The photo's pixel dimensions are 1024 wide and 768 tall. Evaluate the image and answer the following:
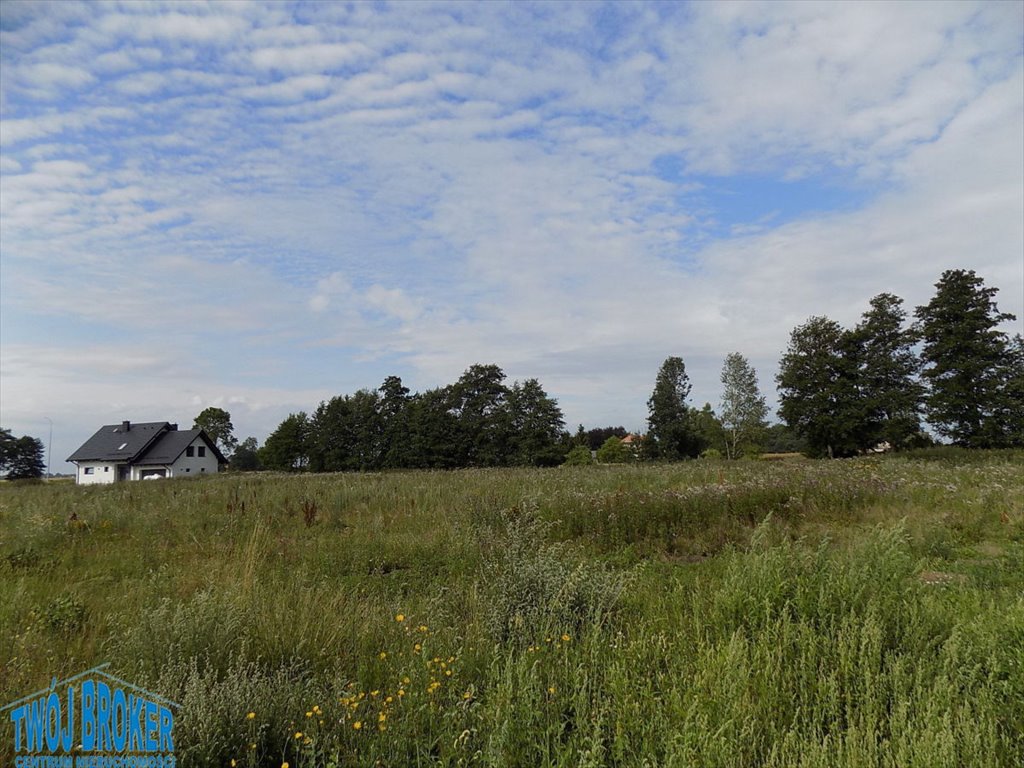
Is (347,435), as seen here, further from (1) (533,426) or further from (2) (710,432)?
(2) (710,432)

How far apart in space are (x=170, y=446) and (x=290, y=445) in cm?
1172

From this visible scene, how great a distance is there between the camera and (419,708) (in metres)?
2.83

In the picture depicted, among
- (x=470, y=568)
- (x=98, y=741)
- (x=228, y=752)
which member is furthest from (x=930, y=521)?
(x=98, y=741)

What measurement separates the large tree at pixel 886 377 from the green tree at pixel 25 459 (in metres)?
83.3

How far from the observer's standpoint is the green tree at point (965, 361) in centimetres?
2838

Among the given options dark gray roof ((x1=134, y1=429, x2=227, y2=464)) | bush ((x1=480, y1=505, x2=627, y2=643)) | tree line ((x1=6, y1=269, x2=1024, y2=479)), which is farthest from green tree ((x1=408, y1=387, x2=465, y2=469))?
bush ((x1=480, y1=505, x2=627, y2=643))

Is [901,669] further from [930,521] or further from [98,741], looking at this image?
[930,521]

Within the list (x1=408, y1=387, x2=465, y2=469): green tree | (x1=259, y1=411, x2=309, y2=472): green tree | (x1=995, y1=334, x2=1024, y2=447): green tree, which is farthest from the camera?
(x1=259, y1=411, x2=309, y2=472): green tree

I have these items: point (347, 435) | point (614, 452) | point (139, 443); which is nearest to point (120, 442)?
point (139, 443)

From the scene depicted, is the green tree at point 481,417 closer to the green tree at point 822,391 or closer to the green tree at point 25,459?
the green tree at point 822,391

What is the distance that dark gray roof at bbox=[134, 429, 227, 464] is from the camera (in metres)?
48.6

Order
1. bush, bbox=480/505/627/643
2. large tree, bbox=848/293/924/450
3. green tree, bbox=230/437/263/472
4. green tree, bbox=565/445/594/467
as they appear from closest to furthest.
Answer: bush, bbox=480/505/627/643, large tree, bbox=848/293/924/450, green tree, bbox=565/445/594/467, green tree, bbox=230/437/263/472

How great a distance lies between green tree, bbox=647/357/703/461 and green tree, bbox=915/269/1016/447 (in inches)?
775

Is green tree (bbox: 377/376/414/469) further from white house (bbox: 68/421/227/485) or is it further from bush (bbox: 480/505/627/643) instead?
bush (bbox: 480/505/627/643)
